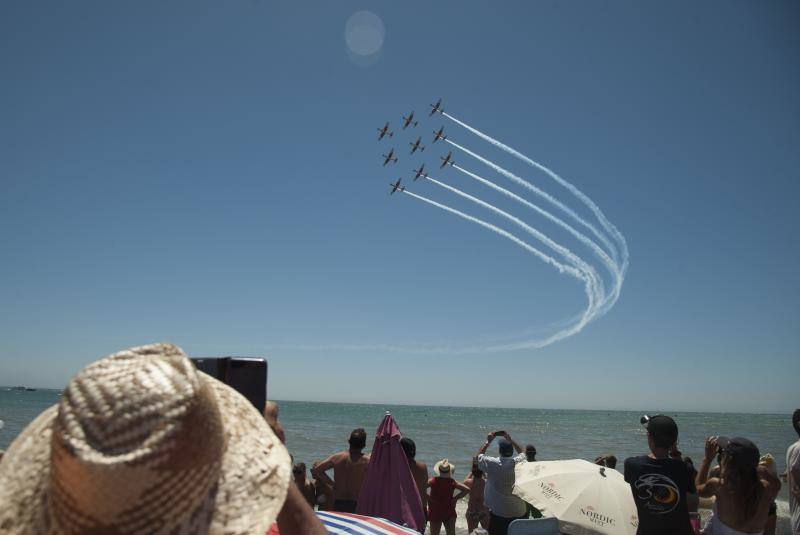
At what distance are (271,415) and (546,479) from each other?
5.59 m

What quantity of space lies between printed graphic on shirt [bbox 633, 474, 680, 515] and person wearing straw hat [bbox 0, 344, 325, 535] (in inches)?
168

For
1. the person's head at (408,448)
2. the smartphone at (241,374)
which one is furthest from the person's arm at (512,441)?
the smartphone at (241,374)

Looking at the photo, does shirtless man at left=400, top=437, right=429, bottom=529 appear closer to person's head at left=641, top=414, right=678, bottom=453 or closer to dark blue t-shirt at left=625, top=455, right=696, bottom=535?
dark blue t-shirt at left=625, top=455, right=696, bottom=535

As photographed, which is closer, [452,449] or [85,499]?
[85,499]

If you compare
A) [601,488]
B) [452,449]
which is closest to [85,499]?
[601,488]

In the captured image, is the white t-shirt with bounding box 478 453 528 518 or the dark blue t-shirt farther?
the white t-shirt with bounding box 478 453 528 518

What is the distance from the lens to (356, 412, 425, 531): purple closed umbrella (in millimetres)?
6121

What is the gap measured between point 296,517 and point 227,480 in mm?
294

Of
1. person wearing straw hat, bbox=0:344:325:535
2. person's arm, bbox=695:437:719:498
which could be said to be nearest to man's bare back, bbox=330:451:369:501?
person's arm, bbox=695:437:719:498

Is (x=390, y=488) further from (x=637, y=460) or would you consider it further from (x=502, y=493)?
(x=637, y=460)

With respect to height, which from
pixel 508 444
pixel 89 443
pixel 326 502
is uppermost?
pixel 89 443

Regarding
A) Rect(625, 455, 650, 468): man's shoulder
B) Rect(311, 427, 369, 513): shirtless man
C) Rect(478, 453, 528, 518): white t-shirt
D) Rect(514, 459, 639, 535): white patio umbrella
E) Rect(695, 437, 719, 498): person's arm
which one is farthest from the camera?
Rect(311, 427, 369, 513): shirtless man

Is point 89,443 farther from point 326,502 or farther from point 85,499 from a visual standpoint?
point 326,502

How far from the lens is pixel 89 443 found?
984mm
